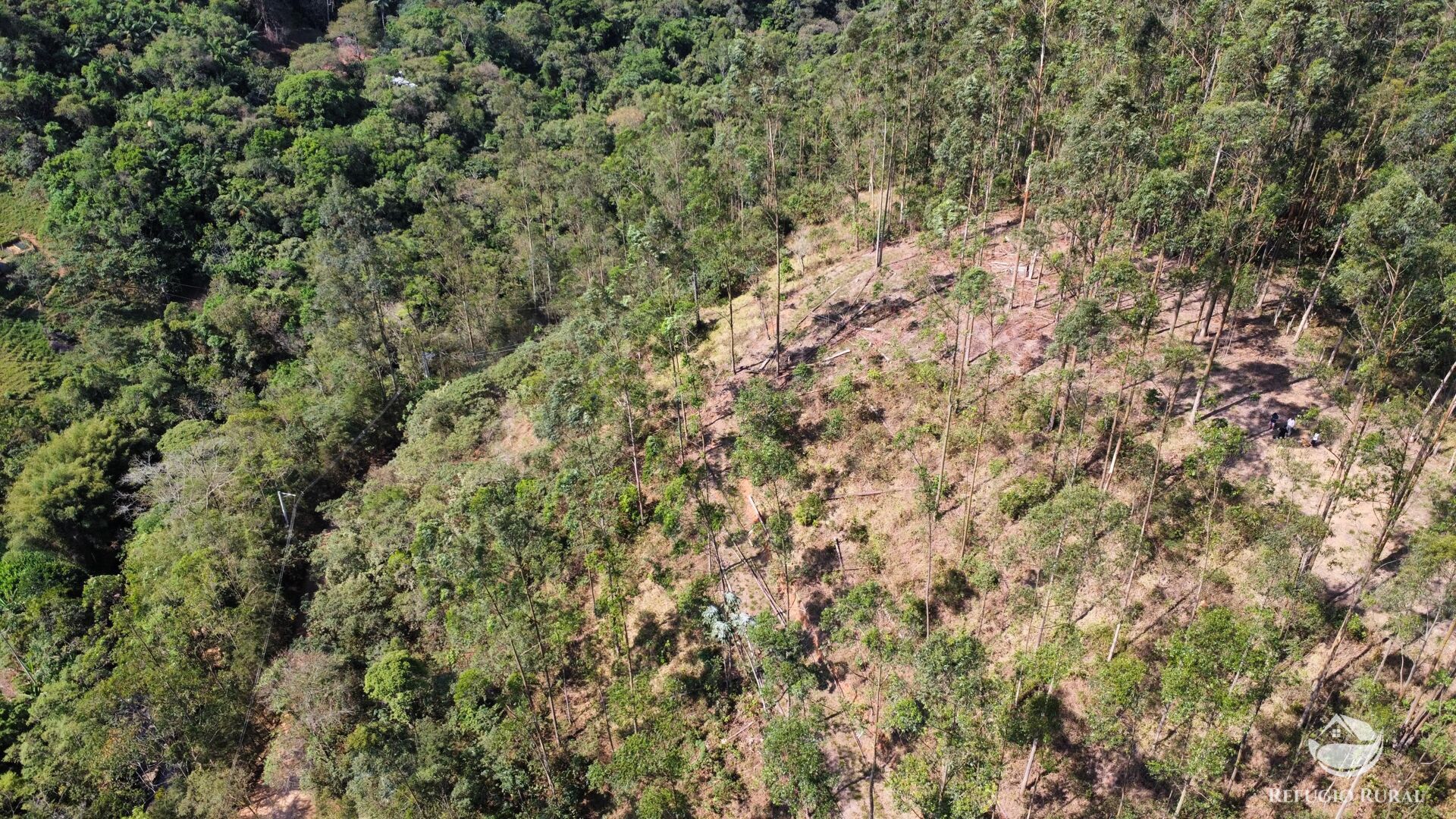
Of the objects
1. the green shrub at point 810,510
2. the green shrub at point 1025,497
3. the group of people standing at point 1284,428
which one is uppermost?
the group of people standing at point 1284,428

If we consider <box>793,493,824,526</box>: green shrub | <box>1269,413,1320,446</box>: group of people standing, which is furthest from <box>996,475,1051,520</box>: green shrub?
<box>1269,413,1320,446</box>: group of people standing

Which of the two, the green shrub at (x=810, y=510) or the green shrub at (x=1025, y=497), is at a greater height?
the green shrub at (x=1025, y=497)

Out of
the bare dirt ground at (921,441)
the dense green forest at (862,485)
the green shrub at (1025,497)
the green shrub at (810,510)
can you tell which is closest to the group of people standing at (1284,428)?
the dense green forest at (862,485)

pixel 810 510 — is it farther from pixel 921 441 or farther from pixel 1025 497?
pixel 1025 497

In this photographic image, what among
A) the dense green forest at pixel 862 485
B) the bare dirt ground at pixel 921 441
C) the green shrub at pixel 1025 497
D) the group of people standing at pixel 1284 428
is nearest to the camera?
the dense green forest at pixel 862 485

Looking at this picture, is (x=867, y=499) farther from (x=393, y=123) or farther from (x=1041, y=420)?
(x=393, y=123)

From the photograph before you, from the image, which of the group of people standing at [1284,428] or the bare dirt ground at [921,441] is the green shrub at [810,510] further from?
the group of people standing at [1284,428]

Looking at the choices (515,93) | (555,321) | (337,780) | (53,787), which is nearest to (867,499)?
(337,780)

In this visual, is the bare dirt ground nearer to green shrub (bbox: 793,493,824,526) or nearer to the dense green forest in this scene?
the dense green forest
